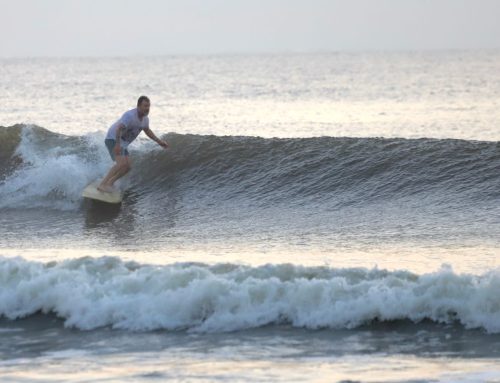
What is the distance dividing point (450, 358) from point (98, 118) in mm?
25354

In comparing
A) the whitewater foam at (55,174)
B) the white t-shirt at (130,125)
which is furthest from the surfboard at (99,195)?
the white t-shirt at (130,125)

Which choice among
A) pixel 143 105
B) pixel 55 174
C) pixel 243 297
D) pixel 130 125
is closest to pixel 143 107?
pixel 143 105

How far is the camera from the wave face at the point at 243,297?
9.01 meters

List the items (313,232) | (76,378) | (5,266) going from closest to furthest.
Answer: (76,378) → (5,266) → (313,232)

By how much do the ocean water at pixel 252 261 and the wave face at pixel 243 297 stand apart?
0.06 ft

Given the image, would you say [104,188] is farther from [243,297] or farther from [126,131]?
Result: [243,297]

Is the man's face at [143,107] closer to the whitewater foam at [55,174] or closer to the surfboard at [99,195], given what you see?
the surfboard at [99,195]

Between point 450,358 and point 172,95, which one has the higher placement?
point 172,95

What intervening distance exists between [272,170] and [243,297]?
683 cm

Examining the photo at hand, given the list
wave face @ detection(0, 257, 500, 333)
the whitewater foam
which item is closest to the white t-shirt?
the whitewater foam

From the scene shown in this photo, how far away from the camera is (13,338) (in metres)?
9.18

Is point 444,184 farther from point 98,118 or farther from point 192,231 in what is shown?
point 98,118

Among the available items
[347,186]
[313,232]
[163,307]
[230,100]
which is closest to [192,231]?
A: [313,232]

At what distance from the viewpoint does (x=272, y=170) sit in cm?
1609
